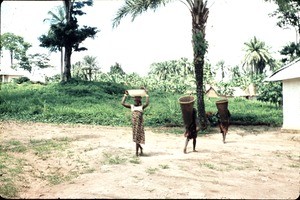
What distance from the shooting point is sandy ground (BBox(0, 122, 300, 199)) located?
5196 millimetres

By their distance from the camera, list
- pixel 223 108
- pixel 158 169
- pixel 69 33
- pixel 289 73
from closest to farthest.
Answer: pixel 158 169, pixel 223 108, pixel 289 73, pixel 69 33

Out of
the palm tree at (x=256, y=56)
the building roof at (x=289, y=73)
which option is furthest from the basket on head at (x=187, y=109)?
the palm tree at (x=256, y=56)

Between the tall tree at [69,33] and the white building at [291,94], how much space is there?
16.7 m

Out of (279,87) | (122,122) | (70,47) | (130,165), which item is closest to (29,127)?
(122,122)

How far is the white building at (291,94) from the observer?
13.2 meters

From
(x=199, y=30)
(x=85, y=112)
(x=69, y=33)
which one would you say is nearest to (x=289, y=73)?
(x=199, y=30)

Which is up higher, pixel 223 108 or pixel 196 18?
pixel 196 18

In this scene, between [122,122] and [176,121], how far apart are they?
257 centimetres

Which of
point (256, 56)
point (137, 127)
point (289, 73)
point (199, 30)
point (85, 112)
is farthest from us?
point (256, 56)

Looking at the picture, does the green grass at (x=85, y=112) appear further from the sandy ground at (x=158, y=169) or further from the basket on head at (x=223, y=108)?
the basket on head at (x=223, y=108)

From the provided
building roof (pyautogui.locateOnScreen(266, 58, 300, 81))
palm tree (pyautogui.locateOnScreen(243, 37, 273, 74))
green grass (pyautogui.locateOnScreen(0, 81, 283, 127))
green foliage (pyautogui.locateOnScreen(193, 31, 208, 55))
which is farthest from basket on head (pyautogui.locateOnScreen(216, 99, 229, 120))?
palm tree (pyautogui.locateOnScreen(243, 37, 273, 74))

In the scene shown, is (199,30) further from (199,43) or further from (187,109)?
(187,109)

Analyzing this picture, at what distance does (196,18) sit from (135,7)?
2.64 metres

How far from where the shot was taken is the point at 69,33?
1002 inches
